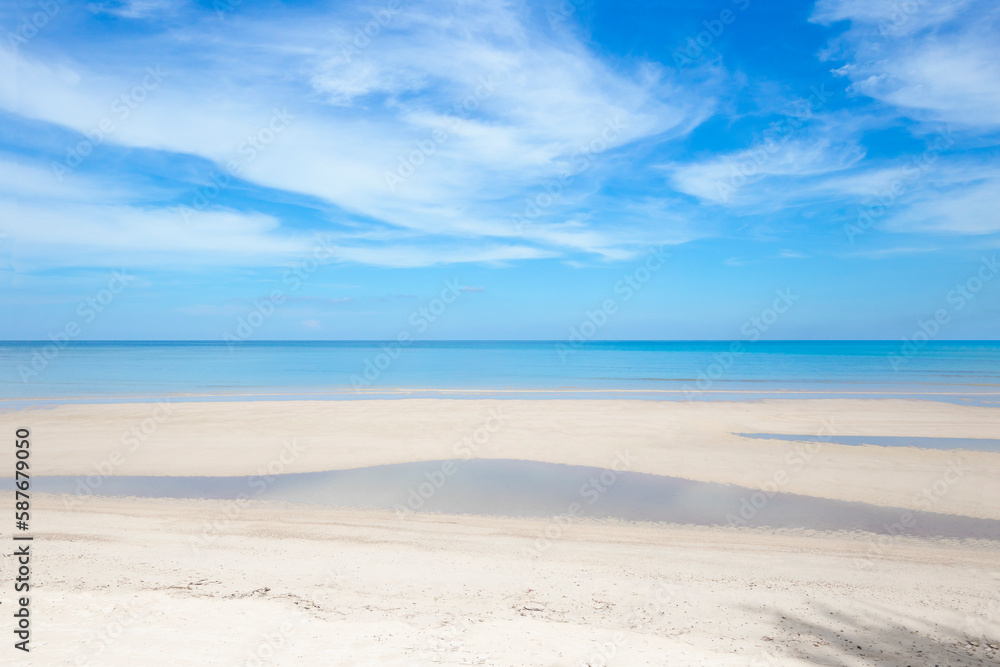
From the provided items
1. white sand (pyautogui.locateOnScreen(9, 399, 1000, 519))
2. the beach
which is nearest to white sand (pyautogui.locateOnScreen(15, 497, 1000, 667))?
the beach

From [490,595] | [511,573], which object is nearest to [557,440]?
[511,573]

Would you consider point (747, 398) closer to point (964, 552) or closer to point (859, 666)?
point (964, 552)

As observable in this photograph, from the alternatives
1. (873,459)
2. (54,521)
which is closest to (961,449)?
(873,459)

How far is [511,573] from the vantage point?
7.56 metres

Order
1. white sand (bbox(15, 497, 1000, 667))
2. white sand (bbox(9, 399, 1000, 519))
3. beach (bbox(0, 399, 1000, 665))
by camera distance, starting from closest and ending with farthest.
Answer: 1. white sand (bbox(15, 497, 1000, 667))
2. beach (bbox(0, 399, 1000, 665))
3. white sand (bbox(9, 399, 1000, 519))

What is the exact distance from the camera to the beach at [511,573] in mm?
5473

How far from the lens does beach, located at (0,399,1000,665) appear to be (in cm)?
547

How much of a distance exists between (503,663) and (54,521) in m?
9.22

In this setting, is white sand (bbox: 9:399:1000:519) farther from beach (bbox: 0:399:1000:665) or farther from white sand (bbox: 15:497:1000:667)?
white sand (bbox: 15:497:1000:667)

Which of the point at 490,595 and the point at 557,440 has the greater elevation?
the point at 557,440

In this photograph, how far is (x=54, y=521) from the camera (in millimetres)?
9594

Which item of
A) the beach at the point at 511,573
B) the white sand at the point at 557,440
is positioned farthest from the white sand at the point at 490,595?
the white sand at the point at 557,440

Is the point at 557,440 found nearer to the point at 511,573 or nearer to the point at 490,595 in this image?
the point at 511,573

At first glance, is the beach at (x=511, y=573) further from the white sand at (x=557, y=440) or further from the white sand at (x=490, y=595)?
the white sand at (x=557, y=440)
